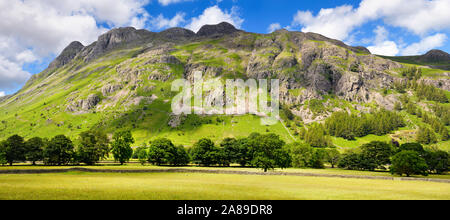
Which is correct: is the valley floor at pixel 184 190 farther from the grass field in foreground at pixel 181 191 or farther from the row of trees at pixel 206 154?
the row of trees at pixel 206 154

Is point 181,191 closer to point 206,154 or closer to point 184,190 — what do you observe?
point 184,190

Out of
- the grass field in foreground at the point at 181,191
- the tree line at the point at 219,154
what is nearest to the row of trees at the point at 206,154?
the tree line at the point at 219,154

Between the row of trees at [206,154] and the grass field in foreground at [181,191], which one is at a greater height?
the grass field in foreground at [181,191]

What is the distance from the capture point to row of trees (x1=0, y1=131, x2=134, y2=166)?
322 ft

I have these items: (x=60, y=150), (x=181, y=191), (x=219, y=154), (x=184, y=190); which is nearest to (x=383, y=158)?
(x=219, y=154)

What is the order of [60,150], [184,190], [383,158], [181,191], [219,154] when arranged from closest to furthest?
[181,191] → [184,190] → [60,150] → [219,154] → [383,158]

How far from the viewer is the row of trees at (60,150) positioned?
322ft

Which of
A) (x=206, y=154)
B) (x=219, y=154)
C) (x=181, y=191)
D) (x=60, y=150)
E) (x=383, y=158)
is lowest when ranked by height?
(x=383, y=158)

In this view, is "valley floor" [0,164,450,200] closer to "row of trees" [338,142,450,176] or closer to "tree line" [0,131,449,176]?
"tree line" [0,131,449,176]

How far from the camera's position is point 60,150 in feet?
327
